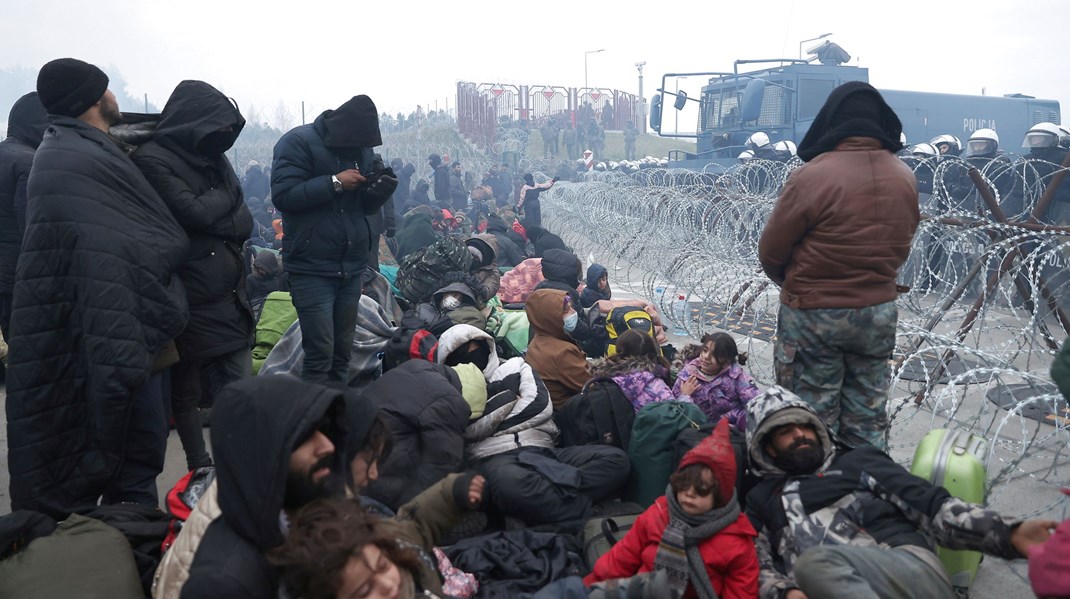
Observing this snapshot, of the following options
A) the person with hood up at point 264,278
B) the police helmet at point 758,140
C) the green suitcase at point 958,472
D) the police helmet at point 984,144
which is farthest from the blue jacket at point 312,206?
the police helmet at point 758,140

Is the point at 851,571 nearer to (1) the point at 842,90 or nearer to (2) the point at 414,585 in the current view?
(2) the point at 414,585

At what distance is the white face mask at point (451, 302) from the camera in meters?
5.48

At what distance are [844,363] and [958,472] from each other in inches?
27.9

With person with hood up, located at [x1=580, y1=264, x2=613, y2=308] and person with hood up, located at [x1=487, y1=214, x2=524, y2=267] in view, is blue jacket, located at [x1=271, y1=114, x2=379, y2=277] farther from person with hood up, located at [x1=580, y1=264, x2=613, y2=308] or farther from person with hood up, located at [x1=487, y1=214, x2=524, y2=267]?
person with hood up, located at [x1=487, y1=214, x2=524, y2=267]

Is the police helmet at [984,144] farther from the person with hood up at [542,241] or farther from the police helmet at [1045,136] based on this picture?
the person with hood up at [542,241]

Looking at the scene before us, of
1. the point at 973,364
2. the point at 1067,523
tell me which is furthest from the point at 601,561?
the point at 973,364

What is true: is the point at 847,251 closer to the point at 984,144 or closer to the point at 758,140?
the point at 984,144

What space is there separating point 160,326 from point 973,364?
6.28m

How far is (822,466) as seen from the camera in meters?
2.57

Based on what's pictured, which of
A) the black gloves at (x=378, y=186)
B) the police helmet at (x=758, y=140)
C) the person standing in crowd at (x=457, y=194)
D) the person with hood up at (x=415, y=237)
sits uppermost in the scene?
the black gloves at (x=378, y=186)

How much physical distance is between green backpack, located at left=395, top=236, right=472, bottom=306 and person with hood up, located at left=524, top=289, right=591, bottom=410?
2081mm

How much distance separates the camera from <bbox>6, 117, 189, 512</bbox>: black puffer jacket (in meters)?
2.64

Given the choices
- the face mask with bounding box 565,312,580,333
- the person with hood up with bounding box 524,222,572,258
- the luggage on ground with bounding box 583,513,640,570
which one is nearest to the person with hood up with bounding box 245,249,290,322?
the face mask with bounding box 565,312,580,333

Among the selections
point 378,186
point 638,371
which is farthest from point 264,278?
point 638,371
